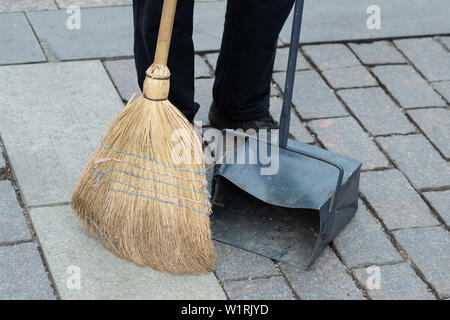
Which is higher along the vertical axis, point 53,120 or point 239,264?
point 53,120

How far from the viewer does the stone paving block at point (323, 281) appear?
2773 millimetres

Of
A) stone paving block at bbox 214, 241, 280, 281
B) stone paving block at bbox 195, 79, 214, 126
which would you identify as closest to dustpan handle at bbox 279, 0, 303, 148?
stone paving block at bbox 214, 241, 280, 281

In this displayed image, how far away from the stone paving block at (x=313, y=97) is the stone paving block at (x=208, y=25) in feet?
1.40

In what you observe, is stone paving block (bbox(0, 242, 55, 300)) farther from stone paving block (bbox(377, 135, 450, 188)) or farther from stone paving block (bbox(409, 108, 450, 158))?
stone paving block (bbox(409, 108, 450, 158))

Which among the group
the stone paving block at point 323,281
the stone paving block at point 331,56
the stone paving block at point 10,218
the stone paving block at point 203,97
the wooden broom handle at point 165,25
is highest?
the wooden broom handle at point 165,25

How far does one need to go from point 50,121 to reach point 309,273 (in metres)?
1.39

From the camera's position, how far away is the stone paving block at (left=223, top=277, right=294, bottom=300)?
8.97ft

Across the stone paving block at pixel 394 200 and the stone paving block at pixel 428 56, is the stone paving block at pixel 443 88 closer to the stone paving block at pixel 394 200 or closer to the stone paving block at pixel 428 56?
the stone paving block at pixel 428 56

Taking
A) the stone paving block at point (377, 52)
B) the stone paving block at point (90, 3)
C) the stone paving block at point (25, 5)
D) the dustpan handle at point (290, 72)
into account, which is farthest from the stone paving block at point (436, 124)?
the stone paving block at point (25, 5)

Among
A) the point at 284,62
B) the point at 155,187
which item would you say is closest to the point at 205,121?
the point at 284,62

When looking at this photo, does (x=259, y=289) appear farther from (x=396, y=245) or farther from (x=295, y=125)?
(x=295, y=125)

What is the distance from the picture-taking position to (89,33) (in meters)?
4.17

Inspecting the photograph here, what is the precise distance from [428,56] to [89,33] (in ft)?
6.13

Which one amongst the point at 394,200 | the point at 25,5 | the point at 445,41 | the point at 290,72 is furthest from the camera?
the point at 445,41
